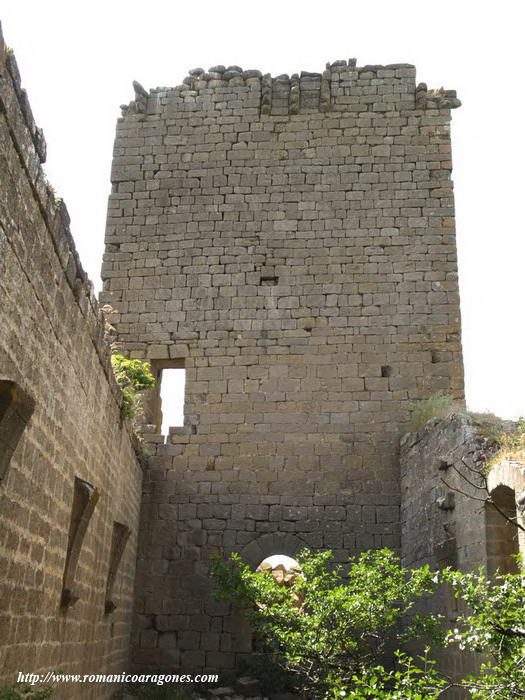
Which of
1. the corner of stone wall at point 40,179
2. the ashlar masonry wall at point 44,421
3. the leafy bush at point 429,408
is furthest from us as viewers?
the leafy bush at point 429,408

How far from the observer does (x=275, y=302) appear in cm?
1130

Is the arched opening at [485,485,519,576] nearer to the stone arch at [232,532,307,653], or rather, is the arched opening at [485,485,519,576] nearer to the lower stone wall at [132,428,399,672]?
the lower stone wall at [132,428,399,672]

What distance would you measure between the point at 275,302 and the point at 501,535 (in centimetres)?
564

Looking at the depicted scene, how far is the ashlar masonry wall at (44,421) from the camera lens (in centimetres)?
383

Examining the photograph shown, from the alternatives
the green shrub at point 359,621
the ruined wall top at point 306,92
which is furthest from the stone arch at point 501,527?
the ruined wall top at point 306,92

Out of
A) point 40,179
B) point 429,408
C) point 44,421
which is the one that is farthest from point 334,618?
point 40,179

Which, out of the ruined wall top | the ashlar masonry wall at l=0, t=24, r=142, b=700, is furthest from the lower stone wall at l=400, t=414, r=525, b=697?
the ruined wall top

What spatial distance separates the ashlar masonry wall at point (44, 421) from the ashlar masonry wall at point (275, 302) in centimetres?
321

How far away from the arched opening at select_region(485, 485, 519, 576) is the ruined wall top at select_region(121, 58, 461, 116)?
7.72 m

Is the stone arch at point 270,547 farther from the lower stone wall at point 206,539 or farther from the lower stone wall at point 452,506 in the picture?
the lower stone wall at point 452,506

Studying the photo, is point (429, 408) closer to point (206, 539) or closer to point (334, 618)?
point (206, 539)

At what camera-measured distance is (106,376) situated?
699cm

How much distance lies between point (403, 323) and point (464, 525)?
14.4 ft

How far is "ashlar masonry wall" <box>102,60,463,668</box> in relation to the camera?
33.1 ft
